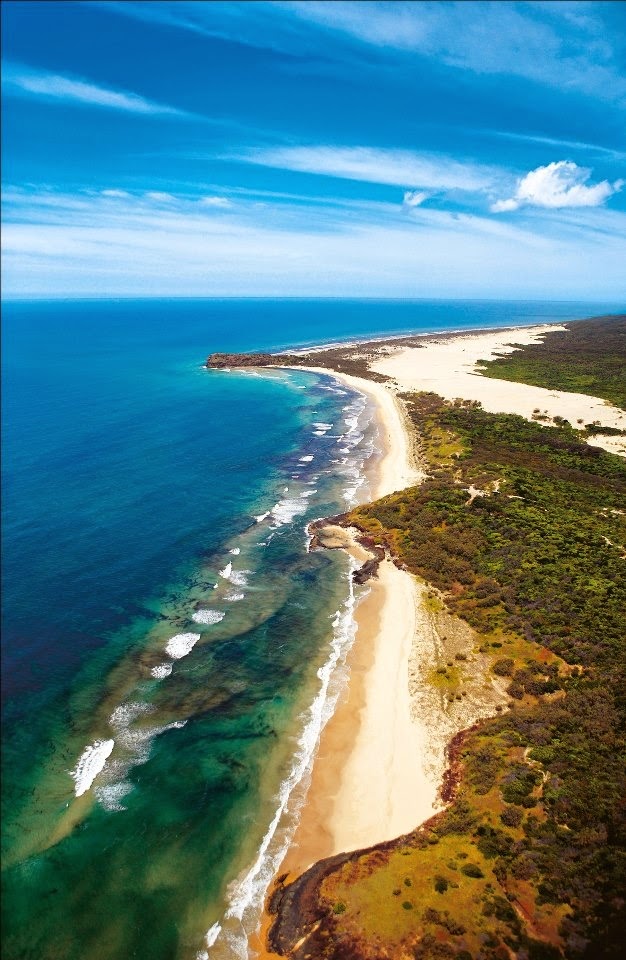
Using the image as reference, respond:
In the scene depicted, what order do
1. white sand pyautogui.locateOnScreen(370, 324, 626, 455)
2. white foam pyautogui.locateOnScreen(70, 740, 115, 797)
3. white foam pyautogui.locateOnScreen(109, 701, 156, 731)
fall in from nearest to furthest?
white foam pyautogui.locateOnScreen(70, 740, 115, 797) < white foam pyautogui.locateOnScreen(109, 701, 156, 731) < white sand pyautogui.locateOnScreen(370, 324, 626, 455)

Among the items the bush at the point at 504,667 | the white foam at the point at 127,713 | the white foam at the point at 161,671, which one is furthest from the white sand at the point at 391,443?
the white foam at the point at 127,713

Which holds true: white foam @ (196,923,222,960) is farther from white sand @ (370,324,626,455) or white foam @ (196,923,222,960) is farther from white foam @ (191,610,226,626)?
white sand @ (370,324,626,455)

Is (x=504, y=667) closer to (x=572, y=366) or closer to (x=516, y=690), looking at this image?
(x=516, y=690)

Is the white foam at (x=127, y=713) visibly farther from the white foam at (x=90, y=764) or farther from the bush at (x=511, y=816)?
the bush at (x=511, y=816)

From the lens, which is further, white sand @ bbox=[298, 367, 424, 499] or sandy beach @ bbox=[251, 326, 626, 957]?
white sand @ bbox=[298, 367, 424, 499]

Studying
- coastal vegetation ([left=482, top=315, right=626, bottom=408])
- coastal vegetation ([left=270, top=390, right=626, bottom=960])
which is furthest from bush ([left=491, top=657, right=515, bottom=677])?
coastal vegetation ([left=482, top=315, right=626, bottom=408])

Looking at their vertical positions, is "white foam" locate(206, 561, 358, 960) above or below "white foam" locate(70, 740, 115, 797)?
above

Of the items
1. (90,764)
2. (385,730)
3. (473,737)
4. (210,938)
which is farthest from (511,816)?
(90,764)
